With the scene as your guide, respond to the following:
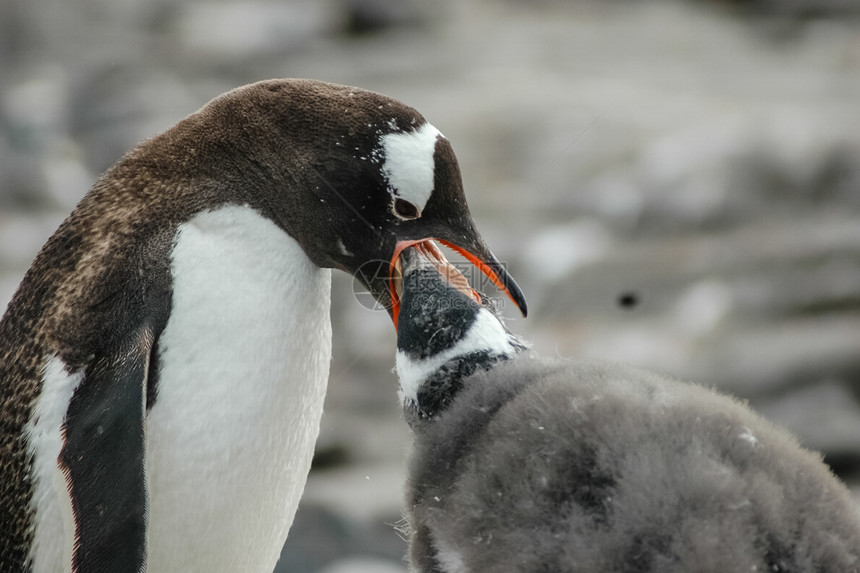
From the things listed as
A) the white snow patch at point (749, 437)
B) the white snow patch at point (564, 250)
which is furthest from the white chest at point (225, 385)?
the white snow patch at point (564, 250)

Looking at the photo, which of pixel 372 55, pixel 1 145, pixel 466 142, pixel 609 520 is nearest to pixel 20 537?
pixel 609 520

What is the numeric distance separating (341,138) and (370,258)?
0.18 m

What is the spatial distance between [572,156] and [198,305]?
414 centimetres

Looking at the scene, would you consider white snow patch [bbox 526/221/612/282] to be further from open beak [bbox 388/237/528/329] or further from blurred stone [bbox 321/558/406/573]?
open beak [bbox 388/237/528/329]

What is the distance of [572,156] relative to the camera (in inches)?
216

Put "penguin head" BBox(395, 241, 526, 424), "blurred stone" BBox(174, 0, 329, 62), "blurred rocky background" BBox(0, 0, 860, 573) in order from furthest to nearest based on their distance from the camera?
"blurred stone" BBox(174, 0, 329, 62) < "blurred rocky background" BBox(0, 0, 860, 573) < "penguin head" BBox(395, 241, 526, 424)

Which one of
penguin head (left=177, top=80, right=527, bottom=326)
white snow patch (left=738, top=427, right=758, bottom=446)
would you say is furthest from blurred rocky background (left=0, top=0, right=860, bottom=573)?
white snow patch (left=738, top=427, right=758, bottom=446)

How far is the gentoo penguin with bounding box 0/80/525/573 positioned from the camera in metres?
1.51

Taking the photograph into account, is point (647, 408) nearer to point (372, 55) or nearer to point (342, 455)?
point (342, 455)

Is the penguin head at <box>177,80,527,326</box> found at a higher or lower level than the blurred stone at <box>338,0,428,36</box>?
higher

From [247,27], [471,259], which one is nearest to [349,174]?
[471,259]

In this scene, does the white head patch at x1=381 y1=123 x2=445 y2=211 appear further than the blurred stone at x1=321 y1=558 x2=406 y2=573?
No

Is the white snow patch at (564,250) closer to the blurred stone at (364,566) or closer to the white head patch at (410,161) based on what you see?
the blurred stone at (364,566)

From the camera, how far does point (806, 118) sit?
17.9 ft
